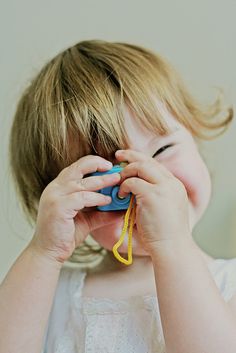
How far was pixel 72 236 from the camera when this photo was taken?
78 cm

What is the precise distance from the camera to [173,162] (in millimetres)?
810

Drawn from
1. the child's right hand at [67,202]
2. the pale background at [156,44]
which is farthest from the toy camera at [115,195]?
the pale background at [156,44]

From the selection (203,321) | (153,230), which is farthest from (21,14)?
(203,321)

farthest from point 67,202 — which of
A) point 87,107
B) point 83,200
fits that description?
point 87,107

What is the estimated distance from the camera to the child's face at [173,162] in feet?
2.57

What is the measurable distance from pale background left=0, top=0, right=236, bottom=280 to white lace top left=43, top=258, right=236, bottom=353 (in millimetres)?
275

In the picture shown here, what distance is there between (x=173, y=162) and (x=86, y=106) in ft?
0.45

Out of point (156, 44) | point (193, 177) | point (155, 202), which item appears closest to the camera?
point (155, 202)

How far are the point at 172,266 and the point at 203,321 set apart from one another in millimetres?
71

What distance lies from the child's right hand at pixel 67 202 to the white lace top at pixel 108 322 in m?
0.10

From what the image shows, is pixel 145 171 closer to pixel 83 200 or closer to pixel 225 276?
pixel 83 200

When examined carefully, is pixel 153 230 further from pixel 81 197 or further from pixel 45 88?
pixel 45 88

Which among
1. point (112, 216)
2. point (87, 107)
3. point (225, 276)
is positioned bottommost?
point (225, 276)

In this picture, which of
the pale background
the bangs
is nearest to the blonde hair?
the bangs
